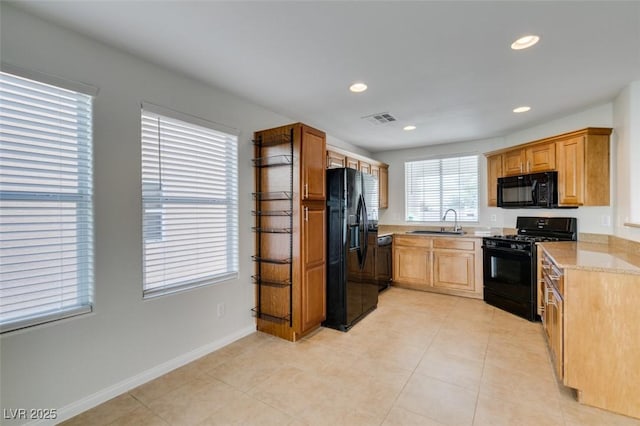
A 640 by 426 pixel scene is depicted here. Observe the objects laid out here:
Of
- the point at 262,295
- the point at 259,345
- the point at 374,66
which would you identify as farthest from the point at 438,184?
the point at 259,345

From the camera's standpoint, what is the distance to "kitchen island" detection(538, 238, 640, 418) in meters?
1.93

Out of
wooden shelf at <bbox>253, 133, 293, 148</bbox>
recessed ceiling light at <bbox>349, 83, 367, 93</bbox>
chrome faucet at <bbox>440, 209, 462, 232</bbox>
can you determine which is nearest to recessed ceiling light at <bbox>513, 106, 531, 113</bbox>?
recessed ceiling light at <bbox>349, 83, 367, 93</bbox>

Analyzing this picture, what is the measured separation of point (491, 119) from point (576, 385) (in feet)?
9.86

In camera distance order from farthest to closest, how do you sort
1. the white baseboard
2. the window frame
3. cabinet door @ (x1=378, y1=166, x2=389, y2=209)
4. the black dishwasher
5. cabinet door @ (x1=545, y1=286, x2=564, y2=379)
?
cabinet door @ (x1=378, y1=166, x2=389, y2=209) → the window frame → the black dishwasher → cabinet door @ (x1=545, y1=286, x2=564, y2=379) → the white baseboard

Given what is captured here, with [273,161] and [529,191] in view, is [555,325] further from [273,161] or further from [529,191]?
[273,161]

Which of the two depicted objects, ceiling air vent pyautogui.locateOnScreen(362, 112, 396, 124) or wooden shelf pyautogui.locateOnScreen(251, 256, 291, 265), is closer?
wooden shelf pyautogui.locateOnScreen(251, 256, 291, 265)

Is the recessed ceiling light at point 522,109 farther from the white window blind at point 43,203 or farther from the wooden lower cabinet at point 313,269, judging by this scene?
the white window blind at point 43,203

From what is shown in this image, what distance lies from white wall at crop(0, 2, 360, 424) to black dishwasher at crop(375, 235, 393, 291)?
9.02 ft

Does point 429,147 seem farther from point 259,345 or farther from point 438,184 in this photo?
point 259,345

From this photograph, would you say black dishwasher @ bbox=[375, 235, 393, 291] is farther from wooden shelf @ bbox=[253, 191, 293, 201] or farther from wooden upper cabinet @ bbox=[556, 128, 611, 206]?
wooden upper cabinet @ bbox=[556, 128, 611, 206]

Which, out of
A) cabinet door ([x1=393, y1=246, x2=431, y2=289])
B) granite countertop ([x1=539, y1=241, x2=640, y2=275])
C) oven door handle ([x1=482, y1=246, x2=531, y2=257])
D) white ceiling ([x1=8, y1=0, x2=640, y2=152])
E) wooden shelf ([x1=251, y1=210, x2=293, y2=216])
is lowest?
cabinet door ([x1=393, y1=246, x2=431, y2=289])

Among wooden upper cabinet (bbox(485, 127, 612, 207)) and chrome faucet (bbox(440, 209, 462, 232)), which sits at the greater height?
wooden upper cabinet (bbox(485, 127, 612, 207))

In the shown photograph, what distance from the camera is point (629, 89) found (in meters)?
2.74

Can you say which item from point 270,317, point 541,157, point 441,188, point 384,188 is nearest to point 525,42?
point 541,157
